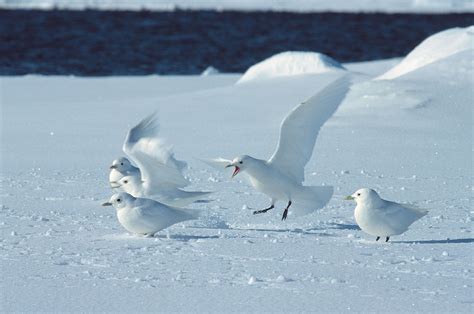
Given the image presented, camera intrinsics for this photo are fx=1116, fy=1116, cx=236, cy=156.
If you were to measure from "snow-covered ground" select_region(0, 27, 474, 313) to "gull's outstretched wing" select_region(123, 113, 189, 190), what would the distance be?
0.31 metres

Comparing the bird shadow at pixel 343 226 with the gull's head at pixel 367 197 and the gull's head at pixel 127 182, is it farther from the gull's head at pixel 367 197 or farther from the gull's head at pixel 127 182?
the gull's head at pixel 127 182

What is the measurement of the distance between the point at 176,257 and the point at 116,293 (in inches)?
29.8

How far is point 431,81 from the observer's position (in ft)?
35.8

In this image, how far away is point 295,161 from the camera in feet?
22.5

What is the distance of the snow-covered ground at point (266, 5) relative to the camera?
47000mm

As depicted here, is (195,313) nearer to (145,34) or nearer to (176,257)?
(176,257)

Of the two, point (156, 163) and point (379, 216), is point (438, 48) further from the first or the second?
point (379, 216)

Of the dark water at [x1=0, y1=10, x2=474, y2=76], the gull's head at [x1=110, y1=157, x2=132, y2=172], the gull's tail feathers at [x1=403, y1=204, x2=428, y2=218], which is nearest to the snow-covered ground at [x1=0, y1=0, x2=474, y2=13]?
the dark water at [x1=0, y1=10, x2=474, y2=76]

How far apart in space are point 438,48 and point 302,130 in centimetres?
619

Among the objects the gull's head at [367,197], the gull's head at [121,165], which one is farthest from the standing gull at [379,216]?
the gull's head at [121,165]

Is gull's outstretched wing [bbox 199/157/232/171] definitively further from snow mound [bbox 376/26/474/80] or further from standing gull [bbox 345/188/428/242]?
snow mound [bbox 376/26/474/80]

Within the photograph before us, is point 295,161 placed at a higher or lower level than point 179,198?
higher

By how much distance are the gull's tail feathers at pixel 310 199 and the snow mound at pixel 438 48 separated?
583 cm

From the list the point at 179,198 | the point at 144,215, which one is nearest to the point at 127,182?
the point at 179,198
